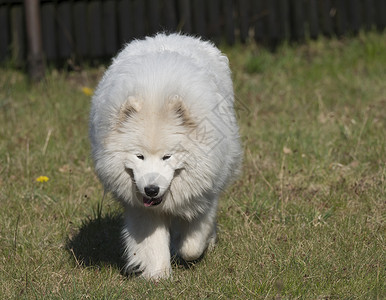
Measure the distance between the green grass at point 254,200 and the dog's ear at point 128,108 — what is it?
3.27 ft

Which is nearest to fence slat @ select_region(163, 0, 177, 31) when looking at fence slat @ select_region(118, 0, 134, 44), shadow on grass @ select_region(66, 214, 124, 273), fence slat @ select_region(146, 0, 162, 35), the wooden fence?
the wooden fence

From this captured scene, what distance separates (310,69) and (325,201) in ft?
11.2

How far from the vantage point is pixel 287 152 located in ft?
19.7

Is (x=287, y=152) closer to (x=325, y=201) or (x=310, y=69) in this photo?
(x=325, y=201)

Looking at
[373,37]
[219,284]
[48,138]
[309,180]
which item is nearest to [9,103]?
[48,138]

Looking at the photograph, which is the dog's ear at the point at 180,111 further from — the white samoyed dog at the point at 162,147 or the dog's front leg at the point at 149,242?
the dog's front leg at the point at 149,242

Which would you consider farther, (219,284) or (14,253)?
(14,253)

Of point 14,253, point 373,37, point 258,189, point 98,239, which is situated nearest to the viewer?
point 14,253

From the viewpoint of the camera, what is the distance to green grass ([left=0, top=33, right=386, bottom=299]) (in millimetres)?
4055

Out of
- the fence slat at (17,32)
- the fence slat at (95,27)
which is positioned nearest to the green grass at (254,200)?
the fence slat at (17,32)

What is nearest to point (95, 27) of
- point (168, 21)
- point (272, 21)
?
point (168, 21)

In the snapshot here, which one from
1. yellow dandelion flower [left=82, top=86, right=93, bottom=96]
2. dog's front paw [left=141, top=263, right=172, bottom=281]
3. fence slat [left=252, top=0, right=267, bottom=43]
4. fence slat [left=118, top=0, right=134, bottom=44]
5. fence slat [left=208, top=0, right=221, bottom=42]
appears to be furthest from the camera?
fence slat [left=252, top=0, right=267, bottom=43]

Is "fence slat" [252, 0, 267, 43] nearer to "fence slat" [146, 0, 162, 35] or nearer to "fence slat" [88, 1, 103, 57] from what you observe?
"fence slat" [146, 0, 162, 35]

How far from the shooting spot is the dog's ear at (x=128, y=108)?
3.84 meters
